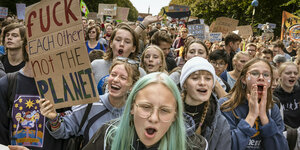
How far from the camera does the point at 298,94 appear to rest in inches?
164

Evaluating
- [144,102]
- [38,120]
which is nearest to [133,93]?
[144,102]

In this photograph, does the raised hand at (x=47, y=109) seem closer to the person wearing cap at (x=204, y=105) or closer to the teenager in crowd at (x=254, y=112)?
the person wearing cap at (x=204, y=105)

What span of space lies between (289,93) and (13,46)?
3.94 metres

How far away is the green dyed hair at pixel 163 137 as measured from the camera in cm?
162

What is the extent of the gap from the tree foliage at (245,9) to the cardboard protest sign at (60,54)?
22.1 meters

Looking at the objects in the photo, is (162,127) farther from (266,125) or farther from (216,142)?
(266,125)

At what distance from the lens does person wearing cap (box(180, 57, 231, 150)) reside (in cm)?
225

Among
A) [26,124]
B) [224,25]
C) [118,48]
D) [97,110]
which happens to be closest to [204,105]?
[97,110]

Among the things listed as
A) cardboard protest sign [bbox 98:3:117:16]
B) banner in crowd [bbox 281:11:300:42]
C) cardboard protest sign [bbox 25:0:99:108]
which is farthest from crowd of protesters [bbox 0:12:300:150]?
cardboard protest sign [bbox 98:3:117:16]

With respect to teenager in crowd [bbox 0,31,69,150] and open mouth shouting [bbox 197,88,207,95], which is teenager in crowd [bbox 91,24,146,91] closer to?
teenager in crowd [bbox 0,31,69,150]

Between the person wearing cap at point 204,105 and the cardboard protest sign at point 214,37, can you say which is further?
the cardboard protest sign at point 214,37

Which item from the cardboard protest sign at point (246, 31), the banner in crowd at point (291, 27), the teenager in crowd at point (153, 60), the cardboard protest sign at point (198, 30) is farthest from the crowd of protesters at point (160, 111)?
the cardboard protest sign at point (246, 31)

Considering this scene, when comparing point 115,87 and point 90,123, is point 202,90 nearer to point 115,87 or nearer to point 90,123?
point 115,87

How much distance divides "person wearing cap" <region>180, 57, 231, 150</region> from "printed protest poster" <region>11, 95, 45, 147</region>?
4.34 ft
